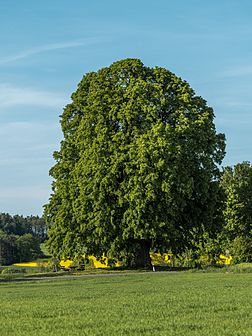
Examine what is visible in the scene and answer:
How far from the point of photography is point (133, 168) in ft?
156

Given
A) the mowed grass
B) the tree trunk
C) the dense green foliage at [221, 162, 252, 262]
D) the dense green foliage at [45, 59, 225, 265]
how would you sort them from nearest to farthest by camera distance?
the mowed grass < the dense green foliage at [45, 59, 225, 265] < the tree trunk < the dense green foliage at [221, 162, 252, 262]

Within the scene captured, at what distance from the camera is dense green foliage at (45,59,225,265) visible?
46.6 m

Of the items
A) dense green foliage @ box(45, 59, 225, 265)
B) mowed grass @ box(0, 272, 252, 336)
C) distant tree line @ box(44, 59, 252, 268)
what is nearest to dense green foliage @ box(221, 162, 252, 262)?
distant tree line @ box(44, 59, 252, 268)

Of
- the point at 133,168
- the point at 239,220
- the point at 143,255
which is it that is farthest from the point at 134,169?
the point at 239,220

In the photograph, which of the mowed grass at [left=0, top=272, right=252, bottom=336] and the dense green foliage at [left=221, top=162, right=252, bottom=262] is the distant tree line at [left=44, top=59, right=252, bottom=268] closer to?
the dense green foliage at [left=221, top=162, right=252, bottom=262]

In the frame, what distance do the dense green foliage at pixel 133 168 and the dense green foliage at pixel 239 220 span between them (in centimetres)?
1551

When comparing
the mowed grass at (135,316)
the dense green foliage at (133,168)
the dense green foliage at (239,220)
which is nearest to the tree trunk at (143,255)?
the dense green foliage at (133,168)

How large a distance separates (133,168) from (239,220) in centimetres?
2557

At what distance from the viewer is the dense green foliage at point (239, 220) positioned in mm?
67000

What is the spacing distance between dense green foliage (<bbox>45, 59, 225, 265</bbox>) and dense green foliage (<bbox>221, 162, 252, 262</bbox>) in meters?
15.5

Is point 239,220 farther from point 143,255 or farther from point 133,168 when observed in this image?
point 133,168

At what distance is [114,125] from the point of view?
5069 centimetres

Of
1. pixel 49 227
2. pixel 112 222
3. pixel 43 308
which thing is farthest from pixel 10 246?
pixel 43 308

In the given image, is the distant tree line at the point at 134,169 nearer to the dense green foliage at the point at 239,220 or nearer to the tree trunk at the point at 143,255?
the tree trunk at the point at 143,255
